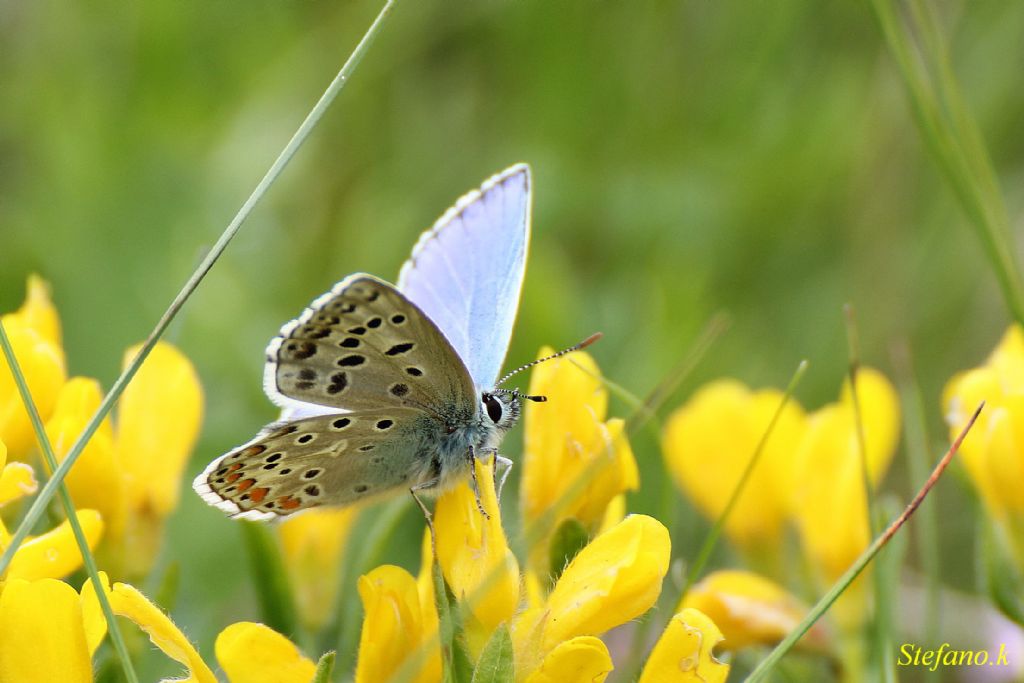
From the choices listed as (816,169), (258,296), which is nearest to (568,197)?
(816,169)

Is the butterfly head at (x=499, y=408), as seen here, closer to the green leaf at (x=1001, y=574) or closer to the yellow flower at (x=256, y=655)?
the yellow flower at (x=256, y=655)

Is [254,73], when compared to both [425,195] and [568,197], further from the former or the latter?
[568,197]

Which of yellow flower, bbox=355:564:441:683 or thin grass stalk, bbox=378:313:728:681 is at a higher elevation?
thin grass stalk, bbox=378:313:728:681

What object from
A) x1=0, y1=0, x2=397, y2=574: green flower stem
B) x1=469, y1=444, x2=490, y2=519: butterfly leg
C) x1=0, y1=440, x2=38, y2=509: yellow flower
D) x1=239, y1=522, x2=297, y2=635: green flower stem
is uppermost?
x1=0, y1=0, x2=397, y2=574: green flower stem

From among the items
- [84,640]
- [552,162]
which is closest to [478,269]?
[84,640]

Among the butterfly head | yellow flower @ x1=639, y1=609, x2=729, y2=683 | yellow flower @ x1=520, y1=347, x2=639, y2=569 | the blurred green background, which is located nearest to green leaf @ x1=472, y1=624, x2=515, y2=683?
yellow flower @ x1=639, y1=609, x2=729, y2=683

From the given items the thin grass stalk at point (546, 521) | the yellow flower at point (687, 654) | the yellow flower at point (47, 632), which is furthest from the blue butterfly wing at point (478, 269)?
the yellow flower at point (47, 632)

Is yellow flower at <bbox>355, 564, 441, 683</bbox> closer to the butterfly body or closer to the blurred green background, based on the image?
the butterfly body
